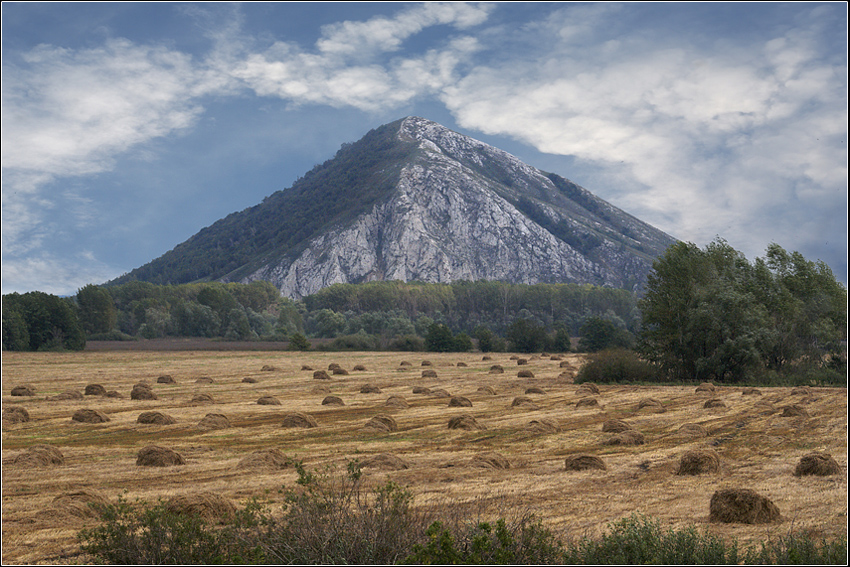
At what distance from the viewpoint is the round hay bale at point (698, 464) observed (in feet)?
42.5

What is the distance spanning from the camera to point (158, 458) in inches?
573

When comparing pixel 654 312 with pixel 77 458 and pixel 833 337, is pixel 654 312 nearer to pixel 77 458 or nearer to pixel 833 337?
pixel 833 337

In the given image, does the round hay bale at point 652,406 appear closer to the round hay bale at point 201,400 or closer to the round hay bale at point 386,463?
the round hay bale at point 386,463

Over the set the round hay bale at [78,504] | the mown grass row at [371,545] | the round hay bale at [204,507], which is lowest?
the round hay bale at [78,504]

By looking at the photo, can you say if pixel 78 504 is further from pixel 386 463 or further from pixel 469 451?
pixel 469 451

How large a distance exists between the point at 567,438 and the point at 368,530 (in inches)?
486

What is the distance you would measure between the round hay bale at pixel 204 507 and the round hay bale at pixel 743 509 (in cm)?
741

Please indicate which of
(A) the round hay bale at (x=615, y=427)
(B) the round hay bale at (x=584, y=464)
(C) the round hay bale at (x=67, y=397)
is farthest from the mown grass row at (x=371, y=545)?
(C) the round hay bale at (x=67, y=397)

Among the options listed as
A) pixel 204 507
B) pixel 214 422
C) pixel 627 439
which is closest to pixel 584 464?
pixel 627 439

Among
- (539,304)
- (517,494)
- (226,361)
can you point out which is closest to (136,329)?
(226,361)

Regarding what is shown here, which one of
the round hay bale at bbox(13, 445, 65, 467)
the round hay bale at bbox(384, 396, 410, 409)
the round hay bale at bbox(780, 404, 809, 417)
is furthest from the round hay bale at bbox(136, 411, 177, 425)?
the round hay bale at bbox(780, 404, 809, 417)

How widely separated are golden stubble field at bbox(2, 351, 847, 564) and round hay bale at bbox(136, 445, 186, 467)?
0.96ft

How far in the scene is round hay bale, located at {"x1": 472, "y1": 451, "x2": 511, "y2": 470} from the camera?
13761 millimetres

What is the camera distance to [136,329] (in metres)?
125
